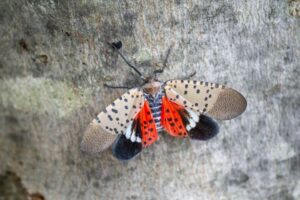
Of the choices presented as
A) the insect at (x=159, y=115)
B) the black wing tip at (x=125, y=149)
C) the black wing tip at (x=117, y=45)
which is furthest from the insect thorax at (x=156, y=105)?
the black wing tip at (x=117, y=45)

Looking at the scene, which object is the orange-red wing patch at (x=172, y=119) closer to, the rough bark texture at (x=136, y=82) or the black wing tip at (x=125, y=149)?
the rough bark texture at (x=136, y=82)

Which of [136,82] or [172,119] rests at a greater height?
[136,82]

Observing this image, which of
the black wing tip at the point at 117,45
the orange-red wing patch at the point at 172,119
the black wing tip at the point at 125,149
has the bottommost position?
the black wing tip at the point at 125,149

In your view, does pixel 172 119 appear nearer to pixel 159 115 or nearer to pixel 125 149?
pixel 159 115

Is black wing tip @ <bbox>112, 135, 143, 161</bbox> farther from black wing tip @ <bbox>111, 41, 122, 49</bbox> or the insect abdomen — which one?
black wing tip @ <bbox>111, 41, 122, 49</bbox>

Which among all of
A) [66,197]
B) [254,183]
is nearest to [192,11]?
[254,183]

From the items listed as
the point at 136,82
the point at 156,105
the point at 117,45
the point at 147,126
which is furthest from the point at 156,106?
the point at 117,45
